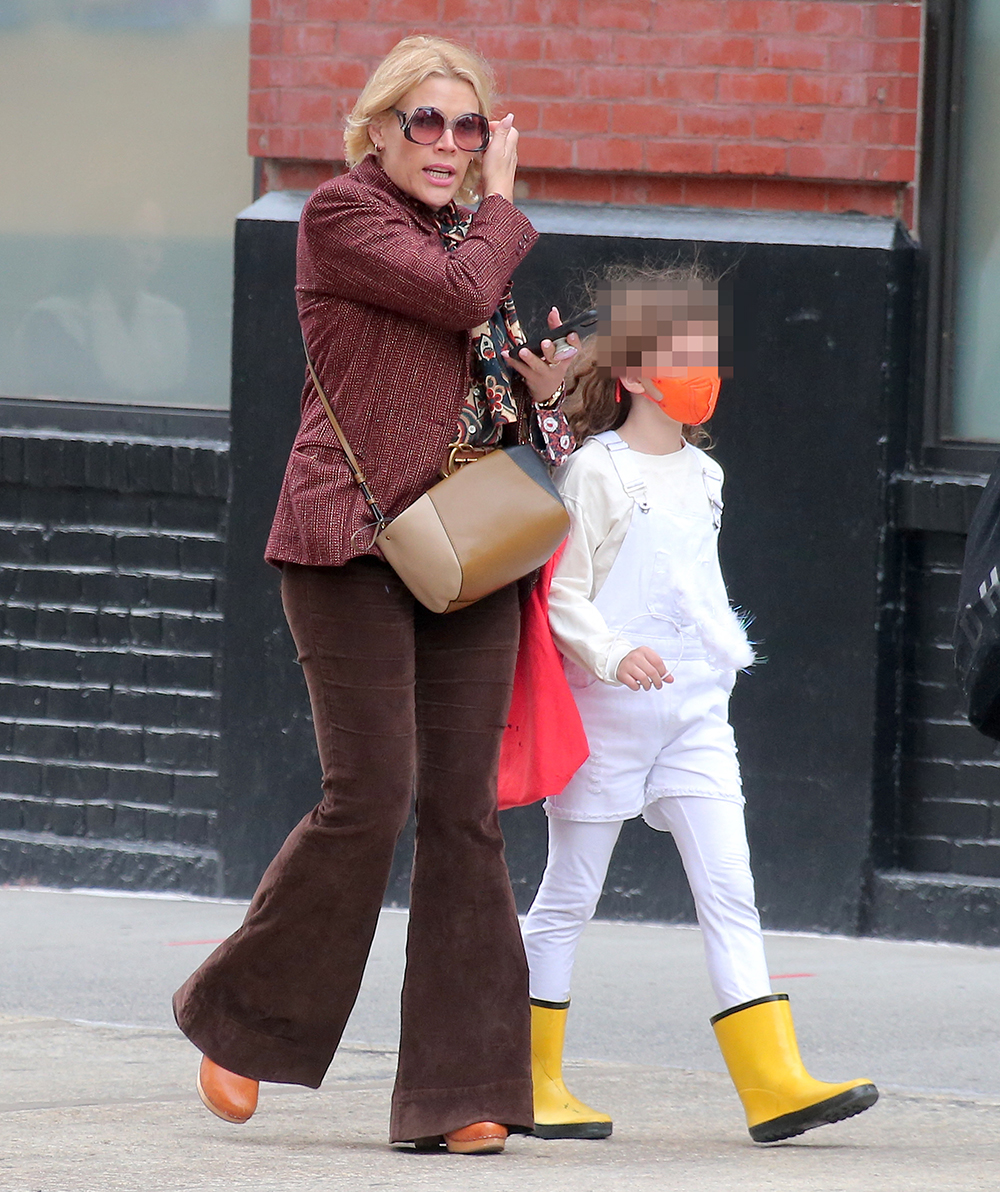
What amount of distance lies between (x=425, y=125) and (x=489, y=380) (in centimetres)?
48

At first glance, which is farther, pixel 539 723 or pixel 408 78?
pixel 539 723

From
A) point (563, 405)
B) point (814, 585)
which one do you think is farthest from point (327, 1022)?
point (814, 585)

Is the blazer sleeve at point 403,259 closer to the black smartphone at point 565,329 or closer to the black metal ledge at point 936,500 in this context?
the black smartphone at point 565,329

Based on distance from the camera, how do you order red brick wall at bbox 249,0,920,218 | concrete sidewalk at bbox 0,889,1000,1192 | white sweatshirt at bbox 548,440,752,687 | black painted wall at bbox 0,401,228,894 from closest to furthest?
concrete sidewalk at bbox 0,889,1000,1192 → white sweatshirt at bbox 548,440,752,687 → red brick wall at bbox 249,0,920,218 → black painted wall at bbox 0,401,228,894

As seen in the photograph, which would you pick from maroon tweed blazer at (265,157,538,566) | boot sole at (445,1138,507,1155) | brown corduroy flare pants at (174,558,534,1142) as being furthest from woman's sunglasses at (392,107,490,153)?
boot sole at (445,1138,507,1155)

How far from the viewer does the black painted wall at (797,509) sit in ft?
18.6

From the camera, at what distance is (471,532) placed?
3.58 m

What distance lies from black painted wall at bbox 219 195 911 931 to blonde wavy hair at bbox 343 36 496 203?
1.93m

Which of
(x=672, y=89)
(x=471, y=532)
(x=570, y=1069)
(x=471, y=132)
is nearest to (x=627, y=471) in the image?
(x=471, y=532)

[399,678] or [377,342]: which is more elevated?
[377,342]

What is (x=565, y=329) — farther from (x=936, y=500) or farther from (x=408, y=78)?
(x=936, y=500)

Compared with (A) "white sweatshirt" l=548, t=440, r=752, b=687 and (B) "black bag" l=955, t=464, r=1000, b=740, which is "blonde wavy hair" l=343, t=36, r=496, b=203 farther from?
(B) "black bag" l=955, t=464, r=1000, b=740

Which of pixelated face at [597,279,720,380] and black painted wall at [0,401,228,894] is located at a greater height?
pixelated face at [597,279,720,380]

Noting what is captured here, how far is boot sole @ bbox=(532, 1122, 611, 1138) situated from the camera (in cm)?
387
